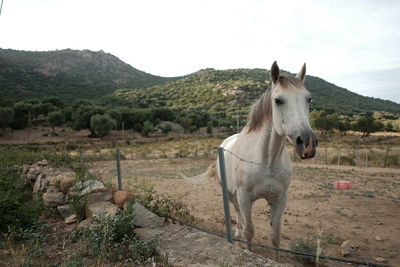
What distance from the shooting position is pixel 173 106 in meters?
66.3

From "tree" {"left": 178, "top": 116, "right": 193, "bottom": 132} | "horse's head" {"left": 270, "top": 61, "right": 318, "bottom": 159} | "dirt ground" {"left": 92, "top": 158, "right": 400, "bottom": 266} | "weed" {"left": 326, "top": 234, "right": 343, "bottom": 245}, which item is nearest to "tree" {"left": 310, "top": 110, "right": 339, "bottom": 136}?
"tree" {"left": 178, "top": 116, "right": 193, "bottom": 132}

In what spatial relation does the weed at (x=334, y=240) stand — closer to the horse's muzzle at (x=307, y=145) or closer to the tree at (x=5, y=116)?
the horse's muzzle at (x=307, y=145)

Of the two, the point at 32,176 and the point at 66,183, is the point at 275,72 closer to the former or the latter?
the point at 66,183

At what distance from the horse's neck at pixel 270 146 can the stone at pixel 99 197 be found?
2.60 m

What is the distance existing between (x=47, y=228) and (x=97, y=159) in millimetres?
14480

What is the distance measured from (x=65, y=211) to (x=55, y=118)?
3930 cm

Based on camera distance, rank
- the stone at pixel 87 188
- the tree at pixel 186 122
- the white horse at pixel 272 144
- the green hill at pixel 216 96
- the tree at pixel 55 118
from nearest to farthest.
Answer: the white horse at pixel 272 144, the stone at pixel 87 188, the tree at pixel 55 118, the tree at pixel 186 122, the green hill at pixel 216 96

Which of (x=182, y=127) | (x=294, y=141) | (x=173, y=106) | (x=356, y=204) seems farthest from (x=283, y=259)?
(x=173, y=106)

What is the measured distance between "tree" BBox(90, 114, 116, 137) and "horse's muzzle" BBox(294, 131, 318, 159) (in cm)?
3725

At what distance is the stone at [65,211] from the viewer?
408 cm

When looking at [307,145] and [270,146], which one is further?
[270,146]

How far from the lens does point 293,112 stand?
2.27 metres

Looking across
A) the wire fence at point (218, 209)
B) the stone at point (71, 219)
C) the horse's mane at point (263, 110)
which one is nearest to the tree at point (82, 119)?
the wire fence at point (218, 209)

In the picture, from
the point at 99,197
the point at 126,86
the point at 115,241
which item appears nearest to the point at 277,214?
the point at 115,241
